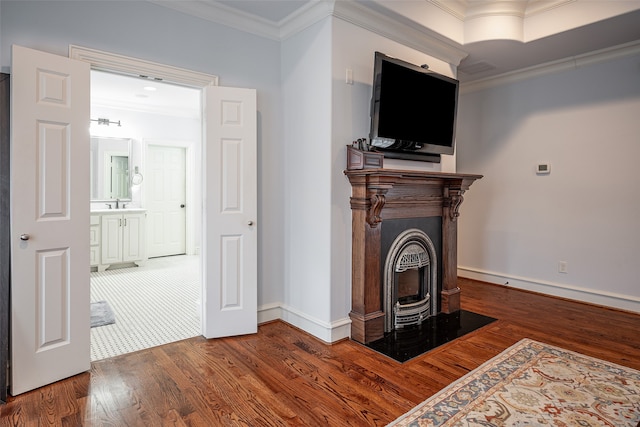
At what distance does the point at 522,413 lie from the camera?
6.43 feet

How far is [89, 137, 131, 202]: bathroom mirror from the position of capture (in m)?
6.04

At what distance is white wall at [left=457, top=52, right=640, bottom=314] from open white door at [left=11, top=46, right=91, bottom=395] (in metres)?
4.38

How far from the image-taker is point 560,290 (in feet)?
13.7

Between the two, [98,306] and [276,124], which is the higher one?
[276,124]

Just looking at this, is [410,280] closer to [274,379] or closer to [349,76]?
[274,379]

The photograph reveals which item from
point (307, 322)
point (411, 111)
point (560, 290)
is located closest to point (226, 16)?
point (411, 111)

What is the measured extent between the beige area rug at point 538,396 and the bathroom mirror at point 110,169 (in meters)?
5.99

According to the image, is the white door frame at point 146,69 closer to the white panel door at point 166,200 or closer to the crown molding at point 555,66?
the crown molding at point 555,66

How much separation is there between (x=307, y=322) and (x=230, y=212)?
1.12 metres

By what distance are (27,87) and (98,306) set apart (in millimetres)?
2467

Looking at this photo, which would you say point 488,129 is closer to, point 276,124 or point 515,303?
point 515,303

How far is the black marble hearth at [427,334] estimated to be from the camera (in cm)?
273

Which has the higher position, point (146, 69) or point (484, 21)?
point (484, 21)

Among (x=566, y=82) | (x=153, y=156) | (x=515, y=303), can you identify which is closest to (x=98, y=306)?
(x=153, y=156)
